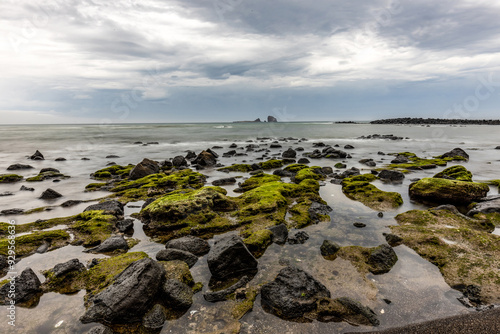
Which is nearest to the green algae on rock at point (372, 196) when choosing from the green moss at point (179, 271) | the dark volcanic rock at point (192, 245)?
the dark volcanic rock at point (192, 245)

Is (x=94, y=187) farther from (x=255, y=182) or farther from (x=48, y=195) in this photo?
(x=255, y=182)

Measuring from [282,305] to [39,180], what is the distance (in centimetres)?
2640

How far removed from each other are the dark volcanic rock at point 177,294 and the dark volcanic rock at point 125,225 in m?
5.70

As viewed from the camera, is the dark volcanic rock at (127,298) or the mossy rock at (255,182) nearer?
the dark volcanic rock at (127,298)

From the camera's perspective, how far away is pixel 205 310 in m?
6.61

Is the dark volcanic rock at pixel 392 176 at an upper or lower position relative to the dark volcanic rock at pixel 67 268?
upper

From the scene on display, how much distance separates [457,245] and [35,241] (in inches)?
652

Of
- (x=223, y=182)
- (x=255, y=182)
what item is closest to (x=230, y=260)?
(x=255, y=182)

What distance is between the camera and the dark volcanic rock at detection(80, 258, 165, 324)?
612 cm

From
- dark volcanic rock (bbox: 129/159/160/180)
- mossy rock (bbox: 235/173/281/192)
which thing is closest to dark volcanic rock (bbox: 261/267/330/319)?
mossy rock (bbox: 235/173/281/192)

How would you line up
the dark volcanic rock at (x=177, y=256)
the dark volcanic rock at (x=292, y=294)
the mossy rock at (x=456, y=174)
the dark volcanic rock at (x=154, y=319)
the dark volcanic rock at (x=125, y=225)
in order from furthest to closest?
the mossy rock at (x=456, y=174) < the dark volcanic rock at (x=125, y=225) < the dark volcanic rock at (x=177, y=256) < the dark volcanic rock at (x=292, y=294) < the dark volcanic rock at (x=154, y=319)

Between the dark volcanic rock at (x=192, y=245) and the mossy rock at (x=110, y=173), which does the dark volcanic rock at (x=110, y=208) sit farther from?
the mossy rock at (x=110, y=173)

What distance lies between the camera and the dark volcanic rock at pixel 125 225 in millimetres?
11622

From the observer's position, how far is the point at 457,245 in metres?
9.31
